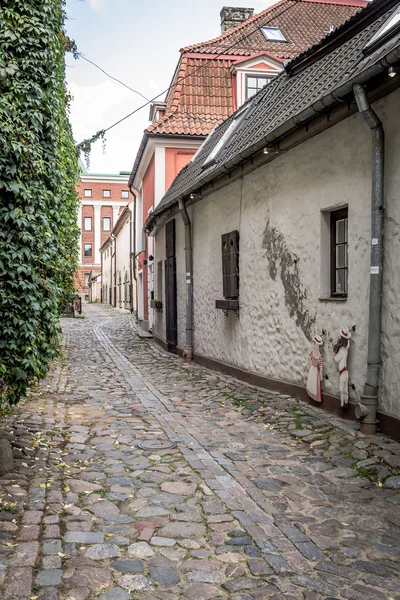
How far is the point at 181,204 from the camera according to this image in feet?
40.2

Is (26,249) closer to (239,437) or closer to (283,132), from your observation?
(239,437)

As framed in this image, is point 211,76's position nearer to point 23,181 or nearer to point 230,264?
point 230,264

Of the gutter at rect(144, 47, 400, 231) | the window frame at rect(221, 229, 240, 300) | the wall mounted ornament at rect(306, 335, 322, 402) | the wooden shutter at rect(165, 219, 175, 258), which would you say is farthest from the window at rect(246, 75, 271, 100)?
the wall mounted ornament at rect(306, 335, 322, 402)

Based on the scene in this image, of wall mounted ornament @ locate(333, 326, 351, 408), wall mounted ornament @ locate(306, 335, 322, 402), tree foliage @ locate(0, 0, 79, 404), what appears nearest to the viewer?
tree foliage @ locate(0, 0, 79, 404)

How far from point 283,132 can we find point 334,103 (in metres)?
1.09

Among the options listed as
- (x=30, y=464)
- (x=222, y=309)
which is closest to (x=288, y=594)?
(x=30, y=464)

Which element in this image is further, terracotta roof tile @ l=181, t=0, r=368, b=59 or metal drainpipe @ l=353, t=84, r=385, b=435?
Result: terracotta roof tile @ l=181, t=0, r=368, b=59

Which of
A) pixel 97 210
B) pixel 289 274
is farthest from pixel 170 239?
pixel 97 210

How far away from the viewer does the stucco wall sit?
5.55m

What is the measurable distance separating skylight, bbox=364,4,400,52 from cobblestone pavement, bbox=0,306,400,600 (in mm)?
3938

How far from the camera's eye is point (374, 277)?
18.4 ft

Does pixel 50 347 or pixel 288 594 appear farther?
pixel 50 347

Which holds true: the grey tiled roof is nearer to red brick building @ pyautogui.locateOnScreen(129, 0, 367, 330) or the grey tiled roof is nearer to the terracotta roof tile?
red brick building @ pyautogui.locateOnScreen(129, 0, 367, 330)

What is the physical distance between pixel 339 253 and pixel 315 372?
4.39ft
